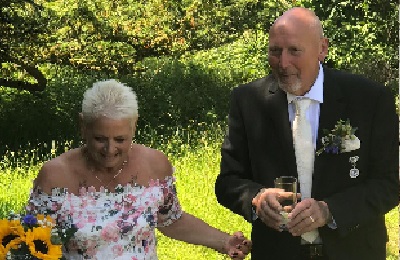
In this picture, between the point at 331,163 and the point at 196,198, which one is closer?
the point at 331,163

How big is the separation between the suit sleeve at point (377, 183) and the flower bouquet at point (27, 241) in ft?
3.57

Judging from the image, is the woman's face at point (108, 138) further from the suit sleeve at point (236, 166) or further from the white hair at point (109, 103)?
the suit sleeve at point (236, 166)

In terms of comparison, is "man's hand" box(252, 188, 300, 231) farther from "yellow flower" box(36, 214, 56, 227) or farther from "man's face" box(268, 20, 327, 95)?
"yellow flower" box(36, 214, 56, 227)

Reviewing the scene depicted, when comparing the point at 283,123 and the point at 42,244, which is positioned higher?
the point at 283,123

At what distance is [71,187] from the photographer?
3.19 m

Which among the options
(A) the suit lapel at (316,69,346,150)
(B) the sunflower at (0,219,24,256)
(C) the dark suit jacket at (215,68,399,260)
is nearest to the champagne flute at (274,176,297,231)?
(C) the dark suit jacket at (215,68,399,260)

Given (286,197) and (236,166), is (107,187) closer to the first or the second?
(236,166)

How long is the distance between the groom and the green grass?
4.19 meters

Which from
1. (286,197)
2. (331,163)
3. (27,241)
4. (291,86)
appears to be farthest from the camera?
(331,163)

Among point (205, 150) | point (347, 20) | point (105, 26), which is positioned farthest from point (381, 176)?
point (105, 26)

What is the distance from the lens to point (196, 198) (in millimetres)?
9305

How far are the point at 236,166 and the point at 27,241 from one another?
96cm

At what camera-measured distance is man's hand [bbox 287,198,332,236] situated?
3.00 meters

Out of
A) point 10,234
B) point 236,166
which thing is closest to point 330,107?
point 236,166
